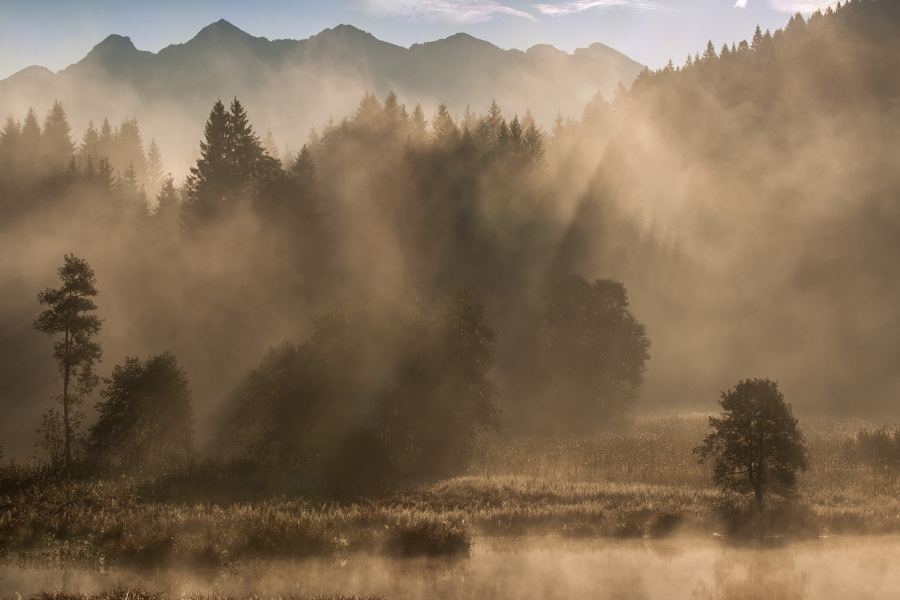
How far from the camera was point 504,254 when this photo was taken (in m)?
64.7

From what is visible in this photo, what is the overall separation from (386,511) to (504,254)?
4876 centimetres

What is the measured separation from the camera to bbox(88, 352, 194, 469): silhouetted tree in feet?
87.0

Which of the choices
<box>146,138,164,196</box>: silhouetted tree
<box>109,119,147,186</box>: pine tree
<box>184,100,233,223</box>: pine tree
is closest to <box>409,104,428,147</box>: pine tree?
<box>184,100,233,223</box>: pine tree

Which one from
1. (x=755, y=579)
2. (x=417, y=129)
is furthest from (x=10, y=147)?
(x=755, y=579)

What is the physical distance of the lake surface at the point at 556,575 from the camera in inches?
492

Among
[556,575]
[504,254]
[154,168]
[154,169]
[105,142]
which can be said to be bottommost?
[556,575]

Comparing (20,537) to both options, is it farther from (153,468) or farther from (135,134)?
(135,134)

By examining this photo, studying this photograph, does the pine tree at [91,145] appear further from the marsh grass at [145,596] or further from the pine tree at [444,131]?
the marsh grass at [145,596]

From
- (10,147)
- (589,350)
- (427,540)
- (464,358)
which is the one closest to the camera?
(427,540)

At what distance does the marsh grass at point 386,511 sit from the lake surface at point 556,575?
0.91 m

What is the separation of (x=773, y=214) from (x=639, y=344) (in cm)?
6897

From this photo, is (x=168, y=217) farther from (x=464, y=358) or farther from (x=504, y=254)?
(x=464, y=358)

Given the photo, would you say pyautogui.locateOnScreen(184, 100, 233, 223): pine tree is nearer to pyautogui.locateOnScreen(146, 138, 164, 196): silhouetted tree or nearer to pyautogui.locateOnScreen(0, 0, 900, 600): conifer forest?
pyautogui.locateOnScreen(0, 0, 900, 600): conifer forest

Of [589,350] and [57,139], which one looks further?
[57,139]
